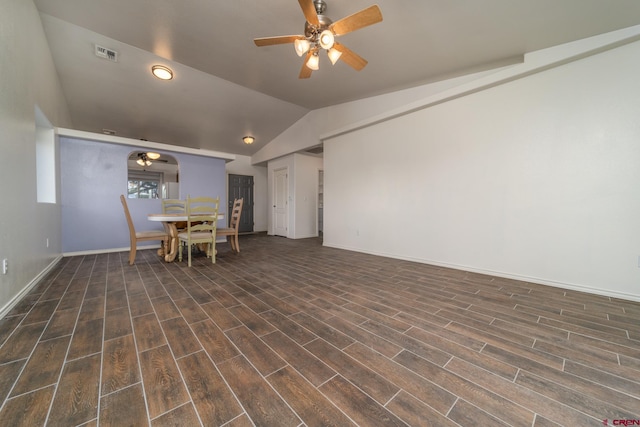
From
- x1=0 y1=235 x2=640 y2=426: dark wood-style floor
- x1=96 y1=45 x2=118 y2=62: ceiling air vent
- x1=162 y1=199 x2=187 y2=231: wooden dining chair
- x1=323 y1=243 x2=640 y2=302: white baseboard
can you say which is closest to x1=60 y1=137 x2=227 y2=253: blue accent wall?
x1=162 y1=199 x2=187 y2=231: wooden dining chair

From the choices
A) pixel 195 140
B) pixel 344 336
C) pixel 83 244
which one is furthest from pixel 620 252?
pixel 195 140

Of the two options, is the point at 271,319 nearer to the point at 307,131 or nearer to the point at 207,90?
the point at 207,90

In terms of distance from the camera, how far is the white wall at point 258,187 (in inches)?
307

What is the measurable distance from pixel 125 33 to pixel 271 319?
4305 millimetres

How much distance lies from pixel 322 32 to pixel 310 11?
0.22 metres

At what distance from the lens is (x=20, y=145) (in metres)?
2.21

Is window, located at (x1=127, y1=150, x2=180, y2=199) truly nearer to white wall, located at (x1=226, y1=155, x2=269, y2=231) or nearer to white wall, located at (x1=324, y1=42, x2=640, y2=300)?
white wall, located at (x1=226, y1=155, x2=269, y2=231)

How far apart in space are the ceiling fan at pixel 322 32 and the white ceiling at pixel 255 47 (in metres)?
0.39

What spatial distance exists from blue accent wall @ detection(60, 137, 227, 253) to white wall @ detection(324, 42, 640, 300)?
203 inches

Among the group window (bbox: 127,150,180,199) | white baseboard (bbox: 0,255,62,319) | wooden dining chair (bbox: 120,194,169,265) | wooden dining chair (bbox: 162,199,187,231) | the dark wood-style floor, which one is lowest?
the dark wood-style floor

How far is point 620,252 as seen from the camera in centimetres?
233

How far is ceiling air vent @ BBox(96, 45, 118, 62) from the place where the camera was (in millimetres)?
3387

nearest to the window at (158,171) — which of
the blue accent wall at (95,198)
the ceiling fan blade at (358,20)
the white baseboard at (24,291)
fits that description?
the blue accent wall at (95,198)

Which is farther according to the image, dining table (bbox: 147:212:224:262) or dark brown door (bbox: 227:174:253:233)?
dark brown door (bbox: 227:174:253:233)
